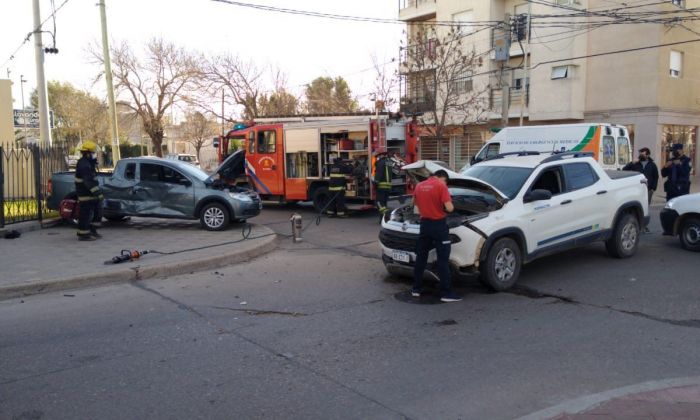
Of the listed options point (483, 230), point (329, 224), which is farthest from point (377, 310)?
point (329, 224)

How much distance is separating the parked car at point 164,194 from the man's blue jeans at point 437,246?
6.26 metres

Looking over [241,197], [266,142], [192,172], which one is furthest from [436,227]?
[266,142]

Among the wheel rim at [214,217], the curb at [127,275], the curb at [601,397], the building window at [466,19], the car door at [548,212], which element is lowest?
the curb at [601,397]

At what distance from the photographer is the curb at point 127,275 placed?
23.7 feet

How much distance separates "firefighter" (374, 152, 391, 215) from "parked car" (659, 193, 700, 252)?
6010 mm

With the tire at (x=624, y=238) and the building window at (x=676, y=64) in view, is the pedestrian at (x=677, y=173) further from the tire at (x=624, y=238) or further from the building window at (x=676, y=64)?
the building window at (x=676, y=64)

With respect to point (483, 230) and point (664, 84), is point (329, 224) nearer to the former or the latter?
point (483, 230)

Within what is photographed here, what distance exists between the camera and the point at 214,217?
12.2m

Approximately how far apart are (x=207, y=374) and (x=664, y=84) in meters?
27.1

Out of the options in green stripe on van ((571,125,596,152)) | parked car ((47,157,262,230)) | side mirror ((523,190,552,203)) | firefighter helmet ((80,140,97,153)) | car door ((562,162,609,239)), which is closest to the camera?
side mirror ((523,190,552,203))

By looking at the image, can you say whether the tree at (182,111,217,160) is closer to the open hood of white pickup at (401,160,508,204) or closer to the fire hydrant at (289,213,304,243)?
the fire hydrant at (289,213,304,243)

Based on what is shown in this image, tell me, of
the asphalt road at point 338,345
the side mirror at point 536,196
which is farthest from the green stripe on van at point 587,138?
the side mirror at point 536,196

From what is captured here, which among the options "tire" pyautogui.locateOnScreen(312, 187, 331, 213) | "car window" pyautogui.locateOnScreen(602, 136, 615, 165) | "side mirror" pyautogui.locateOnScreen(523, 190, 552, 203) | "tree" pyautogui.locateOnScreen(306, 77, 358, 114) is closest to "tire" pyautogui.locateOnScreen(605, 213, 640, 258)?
"side mirror" pyautogui.locateOnScreen(523, 190, 552, 203)

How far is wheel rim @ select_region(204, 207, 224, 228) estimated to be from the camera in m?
12.2
